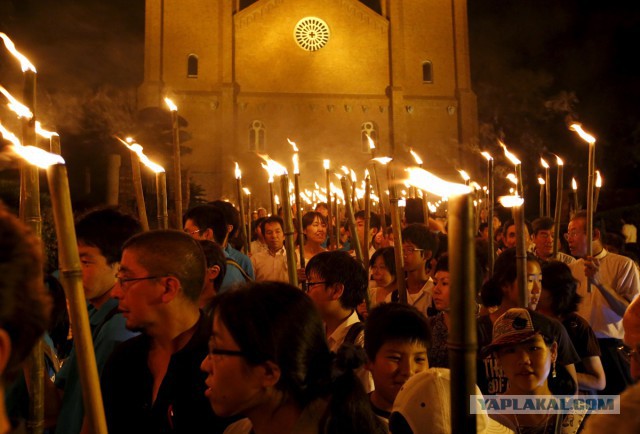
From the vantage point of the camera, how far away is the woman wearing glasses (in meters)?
1.75

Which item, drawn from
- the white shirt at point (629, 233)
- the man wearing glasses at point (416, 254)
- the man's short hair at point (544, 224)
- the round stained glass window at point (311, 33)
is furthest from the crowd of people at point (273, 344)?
the round stained glass window at point (311, 33)

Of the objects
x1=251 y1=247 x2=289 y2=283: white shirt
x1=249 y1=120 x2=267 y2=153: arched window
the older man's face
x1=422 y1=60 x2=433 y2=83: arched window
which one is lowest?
the older man's face

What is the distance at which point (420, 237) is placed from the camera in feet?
15.4

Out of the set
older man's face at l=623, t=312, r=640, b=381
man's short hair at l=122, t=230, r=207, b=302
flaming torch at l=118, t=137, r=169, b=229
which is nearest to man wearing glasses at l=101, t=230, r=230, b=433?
man's short hair at l=122, t=230, r=207, b=302

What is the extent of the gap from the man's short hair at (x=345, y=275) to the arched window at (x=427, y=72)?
35602mm

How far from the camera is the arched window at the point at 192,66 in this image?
35.9m

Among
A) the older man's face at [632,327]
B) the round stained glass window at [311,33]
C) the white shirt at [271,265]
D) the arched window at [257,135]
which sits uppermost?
the round stained glass window at [311,33]

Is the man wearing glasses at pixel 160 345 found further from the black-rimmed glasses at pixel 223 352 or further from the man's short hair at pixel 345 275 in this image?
the man's short hair at pixel 345 275

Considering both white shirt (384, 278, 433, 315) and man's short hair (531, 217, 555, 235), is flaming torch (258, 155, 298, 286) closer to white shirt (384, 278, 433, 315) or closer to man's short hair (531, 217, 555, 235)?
white shirt (384, 278, 433, 315)

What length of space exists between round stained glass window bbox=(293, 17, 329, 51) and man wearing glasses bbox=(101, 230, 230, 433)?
1418 inches

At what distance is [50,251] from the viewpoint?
8.98 m

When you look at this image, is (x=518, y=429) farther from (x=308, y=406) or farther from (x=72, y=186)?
(x=72, y=186)

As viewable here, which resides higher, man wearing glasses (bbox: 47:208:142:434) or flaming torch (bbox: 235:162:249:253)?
flaming torch (bbox: 235:162:249:253)

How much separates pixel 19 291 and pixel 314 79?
36864 mm
